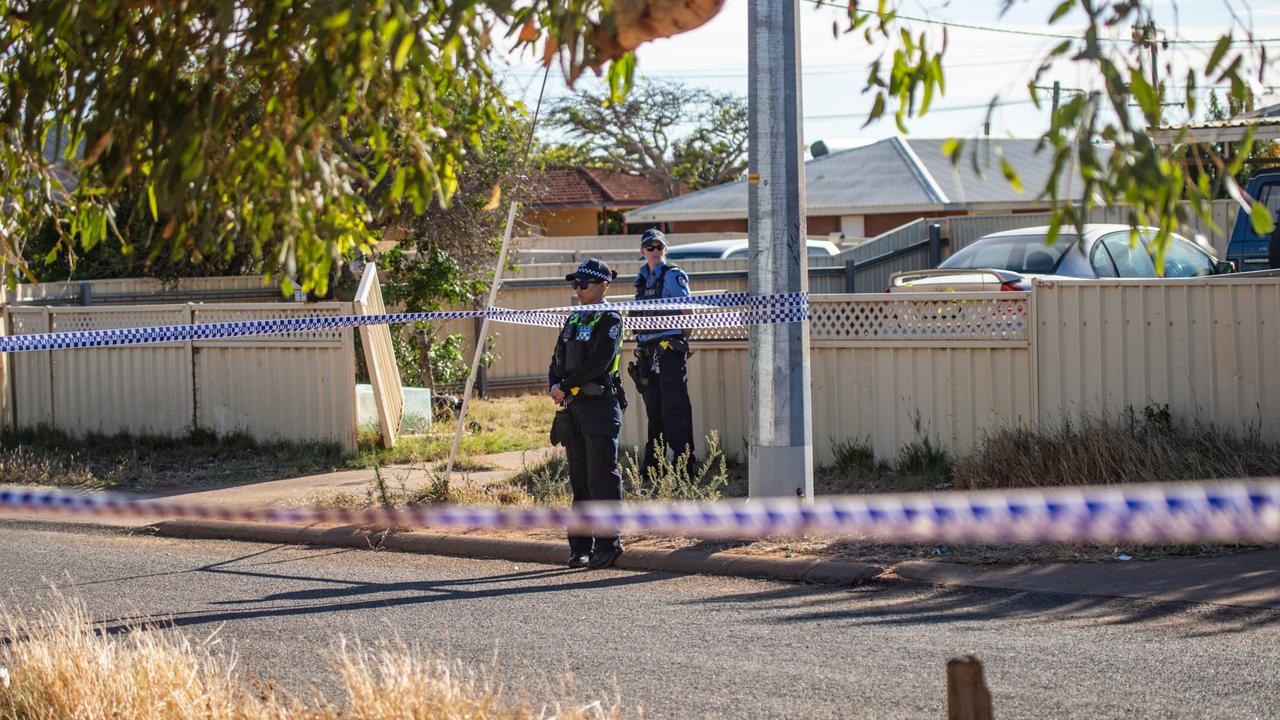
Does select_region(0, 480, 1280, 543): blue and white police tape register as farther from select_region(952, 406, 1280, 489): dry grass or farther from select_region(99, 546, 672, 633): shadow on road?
select_region(952, 406, 1280, 489): dry grass

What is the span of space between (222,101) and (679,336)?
6.83 m

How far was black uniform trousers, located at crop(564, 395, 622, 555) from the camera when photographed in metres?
8.50

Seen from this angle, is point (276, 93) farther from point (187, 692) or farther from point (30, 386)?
point (30, 386)

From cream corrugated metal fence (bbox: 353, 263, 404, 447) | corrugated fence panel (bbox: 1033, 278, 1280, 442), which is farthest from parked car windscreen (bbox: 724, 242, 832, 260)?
corrugated fence panel (bbox: 1033, 278, 1280, 442)

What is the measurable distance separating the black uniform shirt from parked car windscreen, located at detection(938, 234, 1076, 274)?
24.8ft

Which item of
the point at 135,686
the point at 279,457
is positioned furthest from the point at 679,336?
the point at 135,686

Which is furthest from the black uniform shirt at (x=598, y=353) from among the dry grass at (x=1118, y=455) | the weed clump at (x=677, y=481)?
the dry grass at (x=1118, y=455)

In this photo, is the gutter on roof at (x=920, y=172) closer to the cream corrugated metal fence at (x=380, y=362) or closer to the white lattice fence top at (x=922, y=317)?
the cream corrugated metal fence at (x=380, y=362)

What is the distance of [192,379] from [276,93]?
1040cm

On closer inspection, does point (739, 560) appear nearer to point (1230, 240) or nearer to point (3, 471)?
point (3, 471)

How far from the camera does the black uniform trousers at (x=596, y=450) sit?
850 cm

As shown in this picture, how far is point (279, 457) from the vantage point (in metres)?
13.3

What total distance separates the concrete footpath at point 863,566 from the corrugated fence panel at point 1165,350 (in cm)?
172

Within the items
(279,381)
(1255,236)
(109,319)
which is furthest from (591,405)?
(1255,236)
